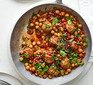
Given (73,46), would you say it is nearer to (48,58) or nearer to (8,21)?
(48,58)

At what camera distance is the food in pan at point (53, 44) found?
144 cm

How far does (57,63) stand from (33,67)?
100mm

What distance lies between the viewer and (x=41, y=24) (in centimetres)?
145

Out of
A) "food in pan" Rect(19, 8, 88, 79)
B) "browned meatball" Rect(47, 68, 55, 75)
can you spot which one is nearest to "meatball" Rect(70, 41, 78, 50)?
"food in pan" Rect(19, 8, 88, 79)

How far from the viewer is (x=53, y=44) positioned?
4.72 feet

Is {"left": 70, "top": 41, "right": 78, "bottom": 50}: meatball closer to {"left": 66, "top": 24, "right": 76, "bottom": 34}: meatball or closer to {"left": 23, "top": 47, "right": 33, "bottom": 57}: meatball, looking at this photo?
{"left": 66, "top": 24, "right": 76, "bottom": 34}: meatball

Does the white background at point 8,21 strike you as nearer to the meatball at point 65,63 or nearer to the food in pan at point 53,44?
the food in pan at point 53,44

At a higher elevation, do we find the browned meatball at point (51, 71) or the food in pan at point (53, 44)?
the food in pan at point (53, 44)

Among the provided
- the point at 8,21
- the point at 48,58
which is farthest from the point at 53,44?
the point at 8,21

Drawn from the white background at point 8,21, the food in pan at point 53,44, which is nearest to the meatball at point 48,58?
the food in pan at point 53,44

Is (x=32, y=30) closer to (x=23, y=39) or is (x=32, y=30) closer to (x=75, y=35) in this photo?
(x=23, y=39)

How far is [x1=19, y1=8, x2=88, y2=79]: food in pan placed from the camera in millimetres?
1439

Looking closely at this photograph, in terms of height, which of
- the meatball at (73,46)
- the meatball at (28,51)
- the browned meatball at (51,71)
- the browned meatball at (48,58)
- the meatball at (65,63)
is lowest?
the browned meatball at (51,71)

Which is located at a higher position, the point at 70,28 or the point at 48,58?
the point at 70,28
